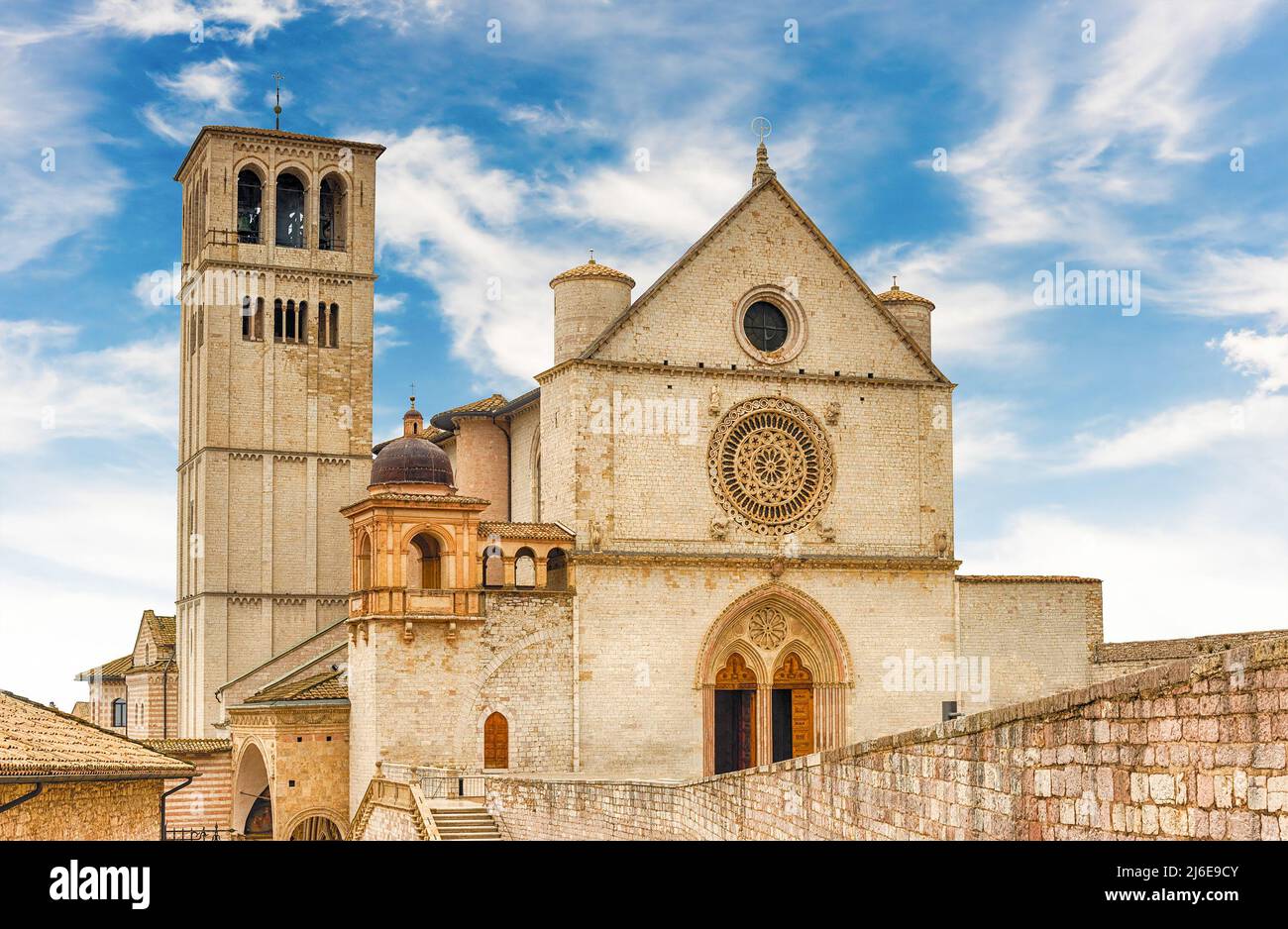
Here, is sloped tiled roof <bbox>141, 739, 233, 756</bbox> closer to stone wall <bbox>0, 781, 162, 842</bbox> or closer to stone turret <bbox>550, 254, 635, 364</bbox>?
stone turret <bbox>550, 254, 635, 364</bbox>

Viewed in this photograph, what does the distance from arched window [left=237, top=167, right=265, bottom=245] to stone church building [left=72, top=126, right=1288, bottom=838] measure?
32.6 ft

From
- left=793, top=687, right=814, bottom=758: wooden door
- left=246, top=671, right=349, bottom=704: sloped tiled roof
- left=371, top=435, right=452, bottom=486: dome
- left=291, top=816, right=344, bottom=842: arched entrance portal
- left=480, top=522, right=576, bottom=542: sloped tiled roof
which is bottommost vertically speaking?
left=291, top=816, right=344, bottom=842: arched entrance portal

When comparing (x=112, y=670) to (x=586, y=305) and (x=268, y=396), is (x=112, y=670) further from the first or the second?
(x=586, y=305)

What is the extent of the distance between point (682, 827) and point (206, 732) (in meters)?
28.5

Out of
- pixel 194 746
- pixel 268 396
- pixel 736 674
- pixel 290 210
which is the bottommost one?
pixel 194 746

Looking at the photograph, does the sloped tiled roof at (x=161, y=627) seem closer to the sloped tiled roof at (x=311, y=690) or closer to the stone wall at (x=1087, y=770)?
the sloped tiled roof at (x=311, y=690)

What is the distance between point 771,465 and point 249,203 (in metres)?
21.0

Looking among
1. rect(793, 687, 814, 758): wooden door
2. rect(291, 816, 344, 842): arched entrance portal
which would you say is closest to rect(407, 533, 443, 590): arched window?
rect(291, 816, 344, 842): arched entrance portal

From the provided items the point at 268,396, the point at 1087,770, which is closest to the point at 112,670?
the point at 268,396

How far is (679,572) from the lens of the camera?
127 ft

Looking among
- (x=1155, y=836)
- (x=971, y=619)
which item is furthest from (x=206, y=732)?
(x=1155, y=836)

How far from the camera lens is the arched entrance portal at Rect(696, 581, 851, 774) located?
1565 inches

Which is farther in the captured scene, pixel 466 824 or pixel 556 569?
pixel 556 569
